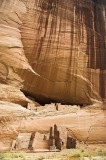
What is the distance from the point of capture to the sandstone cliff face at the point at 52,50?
1889cm

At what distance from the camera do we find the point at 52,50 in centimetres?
1919

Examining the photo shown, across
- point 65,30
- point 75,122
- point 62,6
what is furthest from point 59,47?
point 75,122

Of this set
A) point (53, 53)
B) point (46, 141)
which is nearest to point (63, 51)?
point (53, 53)

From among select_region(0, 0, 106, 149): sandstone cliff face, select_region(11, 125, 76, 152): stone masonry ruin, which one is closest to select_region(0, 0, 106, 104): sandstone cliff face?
select_region(0, 0, 106, 149): sandstone cliff face

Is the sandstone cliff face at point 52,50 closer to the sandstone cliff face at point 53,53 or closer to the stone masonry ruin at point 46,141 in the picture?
the sandstone cliff face at point 53,53

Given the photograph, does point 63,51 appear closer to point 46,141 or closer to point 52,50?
point 52,50

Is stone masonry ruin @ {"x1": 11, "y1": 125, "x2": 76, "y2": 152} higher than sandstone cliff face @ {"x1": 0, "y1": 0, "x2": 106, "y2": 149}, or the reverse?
sandstone cliff face @ {"x1": 0, "y1": 0, "x2": 106, "y2": 149}

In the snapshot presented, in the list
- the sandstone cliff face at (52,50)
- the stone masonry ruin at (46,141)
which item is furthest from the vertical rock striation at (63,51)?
the stone masonry ruin at (46,141)

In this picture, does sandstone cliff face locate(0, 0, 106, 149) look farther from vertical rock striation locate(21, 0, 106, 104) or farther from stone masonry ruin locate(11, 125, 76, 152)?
stone masonry ruin locate(11, 125, 76, 152)

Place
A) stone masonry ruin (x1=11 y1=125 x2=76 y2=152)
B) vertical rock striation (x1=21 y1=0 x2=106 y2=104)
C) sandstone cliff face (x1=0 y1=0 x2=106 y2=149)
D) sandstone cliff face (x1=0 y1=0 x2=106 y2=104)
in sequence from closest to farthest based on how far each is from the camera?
stone masonry ruin (x1=11 y1=125 x2=76 y2=152) → sandstone cliff face (x1=0 y1=0 x2=106 y2=149) → sandstone cliff face (x1=0 y1=0 x2=106 y2=104) → vertical rock striation (x1=21 y1=0 x2=106 y2=104)

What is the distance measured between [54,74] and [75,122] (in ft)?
9.65

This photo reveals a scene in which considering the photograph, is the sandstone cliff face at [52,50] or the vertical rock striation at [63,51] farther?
the vertical rock striation at [63,51]

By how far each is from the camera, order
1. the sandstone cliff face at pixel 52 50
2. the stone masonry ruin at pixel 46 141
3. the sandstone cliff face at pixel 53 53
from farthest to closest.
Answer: the sandstone cliff face at pixel 52 50
the sandstone cliff face at pixel 53 53
the stone masonry ruin at pixel 46 141

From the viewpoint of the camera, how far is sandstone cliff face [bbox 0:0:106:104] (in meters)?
18.9
